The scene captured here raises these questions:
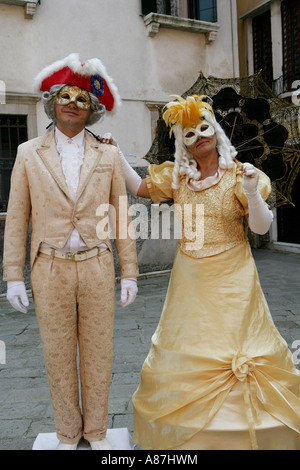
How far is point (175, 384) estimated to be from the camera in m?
2.28

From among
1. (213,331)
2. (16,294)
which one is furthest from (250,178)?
(16,294)

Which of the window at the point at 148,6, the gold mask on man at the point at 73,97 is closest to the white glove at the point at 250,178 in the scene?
the gold mask on man at the point at 73,97

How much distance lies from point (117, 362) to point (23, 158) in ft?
7.59

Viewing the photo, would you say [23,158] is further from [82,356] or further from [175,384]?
[175,384]

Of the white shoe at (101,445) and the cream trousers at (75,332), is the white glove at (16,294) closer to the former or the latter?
the cream trousers at (75,332)

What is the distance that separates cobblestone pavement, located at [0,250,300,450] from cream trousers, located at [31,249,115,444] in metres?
0.50

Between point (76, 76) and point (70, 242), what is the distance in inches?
33.8

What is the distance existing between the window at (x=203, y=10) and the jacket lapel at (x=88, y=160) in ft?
22.8

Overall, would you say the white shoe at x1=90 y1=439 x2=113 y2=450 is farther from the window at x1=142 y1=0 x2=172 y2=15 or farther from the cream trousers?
the window at x1=142 y1=0 x2=172 y2=15

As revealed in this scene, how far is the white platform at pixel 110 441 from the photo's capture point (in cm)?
244

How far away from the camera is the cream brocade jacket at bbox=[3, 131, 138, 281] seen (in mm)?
2219

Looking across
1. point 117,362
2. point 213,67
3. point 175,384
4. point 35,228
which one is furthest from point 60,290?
point 213,67

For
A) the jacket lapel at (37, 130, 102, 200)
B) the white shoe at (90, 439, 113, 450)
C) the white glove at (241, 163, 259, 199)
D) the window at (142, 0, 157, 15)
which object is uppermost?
the window at (142, 0, 157, 15)

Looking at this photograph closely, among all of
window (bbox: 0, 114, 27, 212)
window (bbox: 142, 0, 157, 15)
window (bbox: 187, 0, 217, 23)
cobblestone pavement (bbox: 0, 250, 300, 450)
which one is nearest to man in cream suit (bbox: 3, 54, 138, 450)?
cobblestone pavement (bbox: 0, 250, 300, 450)
